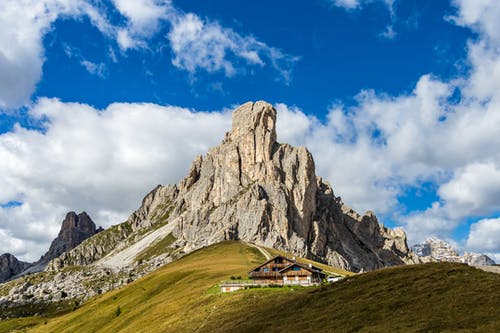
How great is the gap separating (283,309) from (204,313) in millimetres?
16928

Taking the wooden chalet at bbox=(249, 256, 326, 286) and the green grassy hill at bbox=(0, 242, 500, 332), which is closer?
the green grassy hill at bbox=(0, 242, 500, 332)

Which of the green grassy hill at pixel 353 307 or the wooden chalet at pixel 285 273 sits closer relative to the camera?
the green grassy hill at pixel 353 307

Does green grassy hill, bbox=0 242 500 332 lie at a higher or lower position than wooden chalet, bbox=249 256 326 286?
lower

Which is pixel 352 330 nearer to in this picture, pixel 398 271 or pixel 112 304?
pixel 398 271

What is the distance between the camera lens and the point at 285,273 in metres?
101

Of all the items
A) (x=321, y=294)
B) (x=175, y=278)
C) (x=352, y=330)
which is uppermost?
(x=175, y=278)

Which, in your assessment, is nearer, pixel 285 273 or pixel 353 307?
pixel 353 307

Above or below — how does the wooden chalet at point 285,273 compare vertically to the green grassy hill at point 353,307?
above

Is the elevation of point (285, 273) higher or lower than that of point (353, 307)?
higher

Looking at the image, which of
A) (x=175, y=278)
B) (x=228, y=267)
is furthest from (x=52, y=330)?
(x=228, y=267)

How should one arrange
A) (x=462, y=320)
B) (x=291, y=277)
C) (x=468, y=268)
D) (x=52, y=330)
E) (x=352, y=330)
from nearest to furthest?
(x=462, y=320), (x=352, y=330), (x=468, y=268), (x=291, y=277), (x=52, y=330)

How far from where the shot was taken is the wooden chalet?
99062mm

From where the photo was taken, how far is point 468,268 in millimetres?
59406

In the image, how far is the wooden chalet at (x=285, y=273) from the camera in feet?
325
